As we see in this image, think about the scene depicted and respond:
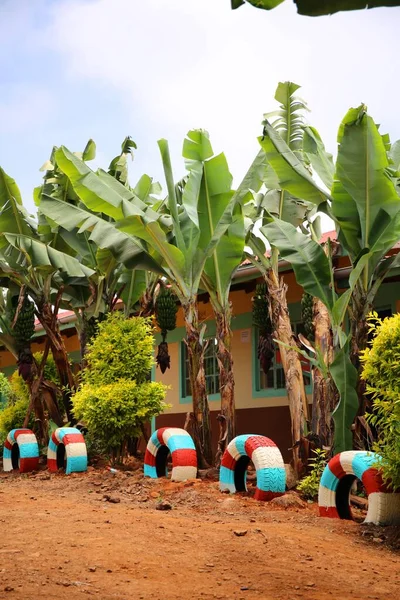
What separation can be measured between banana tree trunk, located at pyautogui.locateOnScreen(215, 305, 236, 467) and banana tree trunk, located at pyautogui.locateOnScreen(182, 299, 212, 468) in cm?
31

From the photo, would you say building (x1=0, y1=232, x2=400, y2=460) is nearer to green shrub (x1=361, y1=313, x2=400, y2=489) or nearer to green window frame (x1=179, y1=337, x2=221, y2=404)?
green window frame (x1=179, y1=337, x2=221, y2=404)

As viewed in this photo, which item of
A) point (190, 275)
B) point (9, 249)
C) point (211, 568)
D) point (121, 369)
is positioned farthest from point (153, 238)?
point (211, 568)

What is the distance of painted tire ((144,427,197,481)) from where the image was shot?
9406 millimetres

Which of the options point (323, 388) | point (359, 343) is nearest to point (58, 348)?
point (323, 388)

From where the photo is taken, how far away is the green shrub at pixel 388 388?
6.24 meters

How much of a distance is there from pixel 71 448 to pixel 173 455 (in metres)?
2.28

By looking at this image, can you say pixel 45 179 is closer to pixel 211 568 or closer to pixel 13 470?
pixel 13 470

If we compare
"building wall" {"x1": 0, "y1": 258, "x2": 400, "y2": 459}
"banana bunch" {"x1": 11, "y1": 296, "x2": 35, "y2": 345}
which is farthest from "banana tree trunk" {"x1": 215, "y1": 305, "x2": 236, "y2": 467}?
"banana bunch" {"x1": 11, "y1": 296, "x2": 35, "y2": 345}

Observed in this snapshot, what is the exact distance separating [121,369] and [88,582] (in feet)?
21.7

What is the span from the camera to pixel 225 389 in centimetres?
979

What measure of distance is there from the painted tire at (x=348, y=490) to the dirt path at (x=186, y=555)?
221 mm

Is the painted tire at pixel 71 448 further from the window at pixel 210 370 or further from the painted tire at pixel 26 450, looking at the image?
the window at pixel 210 370

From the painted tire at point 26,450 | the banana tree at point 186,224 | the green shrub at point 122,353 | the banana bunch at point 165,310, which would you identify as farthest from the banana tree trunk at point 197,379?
the painted tire at point 26,450

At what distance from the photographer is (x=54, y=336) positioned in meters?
12.4
